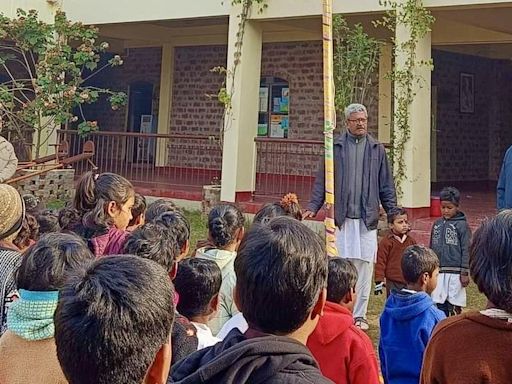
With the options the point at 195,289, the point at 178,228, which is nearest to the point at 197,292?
the point at 195,289

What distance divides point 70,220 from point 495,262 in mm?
2619

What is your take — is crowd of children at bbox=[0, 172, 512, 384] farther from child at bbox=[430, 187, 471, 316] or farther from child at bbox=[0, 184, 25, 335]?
child at bbox=[430, 187, 471, 316]

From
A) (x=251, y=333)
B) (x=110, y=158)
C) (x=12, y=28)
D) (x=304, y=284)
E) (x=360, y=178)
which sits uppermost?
(x=12, y=28)

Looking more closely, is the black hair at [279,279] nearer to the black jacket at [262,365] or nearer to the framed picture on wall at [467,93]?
the black jacket at [262,365]

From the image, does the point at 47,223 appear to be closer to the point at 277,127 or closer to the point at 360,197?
the point at 360,197

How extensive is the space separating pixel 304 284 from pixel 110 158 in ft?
40.0

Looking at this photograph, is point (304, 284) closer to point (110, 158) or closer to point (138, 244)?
point (138, 244)

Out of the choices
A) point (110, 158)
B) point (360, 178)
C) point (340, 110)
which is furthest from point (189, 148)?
point (360, 178)

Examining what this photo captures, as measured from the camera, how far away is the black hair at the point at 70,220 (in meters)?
3.97

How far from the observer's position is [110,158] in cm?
1362

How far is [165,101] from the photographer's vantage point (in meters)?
15.5

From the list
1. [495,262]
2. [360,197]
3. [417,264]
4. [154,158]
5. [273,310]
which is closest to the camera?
[273,310]

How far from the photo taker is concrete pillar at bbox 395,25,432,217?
9.02 metres

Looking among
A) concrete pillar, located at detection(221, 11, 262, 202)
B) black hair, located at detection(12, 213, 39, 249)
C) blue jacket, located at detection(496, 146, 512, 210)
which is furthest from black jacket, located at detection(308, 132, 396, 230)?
concrete pillar, located at detection(221, 11, 262, 202)
